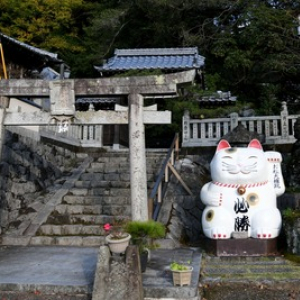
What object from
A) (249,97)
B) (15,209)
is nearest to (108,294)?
(15,209)

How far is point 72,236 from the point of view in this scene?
961 cm

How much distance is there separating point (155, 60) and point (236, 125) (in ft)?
24.5

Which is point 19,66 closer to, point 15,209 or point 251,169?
point 15,209

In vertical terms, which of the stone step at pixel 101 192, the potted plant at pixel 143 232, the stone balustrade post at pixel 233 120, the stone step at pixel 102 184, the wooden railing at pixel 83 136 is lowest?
the potted plant at pixel 143 232

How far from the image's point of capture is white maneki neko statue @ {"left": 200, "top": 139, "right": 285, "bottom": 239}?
7.99m

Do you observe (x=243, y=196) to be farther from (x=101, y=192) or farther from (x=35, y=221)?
(x=35, y=221)

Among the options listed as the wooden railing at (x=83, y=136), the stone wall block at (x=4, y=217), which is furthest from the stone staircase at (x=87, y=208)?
the wooden railing at (x=83, y=136)

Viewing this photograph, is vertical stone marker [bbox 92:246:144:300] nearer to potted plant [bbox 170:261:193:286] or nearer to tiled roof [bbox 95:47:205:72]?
potted plant [bbox 170:261:193:286]

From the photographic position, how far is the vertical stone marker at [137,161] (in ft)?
27.4

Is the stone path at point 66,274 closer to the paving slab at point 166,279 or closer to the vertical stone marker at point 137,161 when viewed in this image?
the paving slab at point 166,279

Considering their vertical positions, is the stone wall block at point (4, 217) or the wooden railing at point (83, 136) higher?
the wooden railing at point (83, 136)

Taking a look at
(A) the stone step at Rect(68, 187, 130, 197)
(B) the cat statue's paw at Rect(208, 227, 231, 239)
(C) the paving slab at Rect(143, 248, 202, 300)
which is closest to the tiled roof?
(A) the stone step at Rect(68, 187, 130, 197)

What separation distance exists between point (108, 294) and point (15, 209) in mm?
6388

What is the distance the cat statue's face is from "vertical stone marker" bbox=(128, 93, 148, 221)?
62.7 inches
